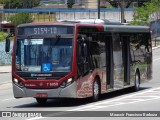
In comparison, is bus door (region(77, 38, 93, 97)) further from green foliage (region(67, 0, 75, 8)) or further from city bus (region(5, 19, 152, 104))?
green foliage (region(67, 0, 75, 8))

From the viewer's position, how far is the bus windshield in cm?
1970

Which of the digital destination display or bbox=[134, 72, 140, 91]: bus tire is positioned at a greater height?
the digital destination display

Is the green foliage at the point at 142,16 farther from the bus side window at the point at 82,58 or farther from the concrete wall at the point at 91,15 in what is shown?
the bus side window at the point at 82,58

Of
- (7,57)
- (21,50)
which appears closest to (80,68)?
(21,50)

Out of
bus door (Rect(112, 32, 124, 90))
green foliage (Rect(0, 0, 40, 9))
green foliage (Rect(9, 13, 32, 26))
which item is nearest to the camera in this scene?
bus door (Rect(112, 32, 124, 90))

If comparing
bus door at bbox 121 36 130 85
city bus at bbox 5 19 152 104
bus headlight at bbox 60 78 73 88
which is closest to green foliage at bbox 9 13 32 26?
bus door at bbox 121 36 130 85

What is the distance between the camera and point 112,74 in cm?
2316

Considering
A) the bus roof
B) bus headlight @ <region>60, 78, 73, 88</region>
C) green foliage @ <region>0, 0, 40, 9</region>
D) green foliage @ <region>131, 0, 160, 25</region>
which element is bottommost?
green foliage @ <region>0, 0, 40, 9</region>

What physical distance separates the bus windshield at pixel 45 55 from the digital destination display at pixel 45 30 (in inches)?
10.0

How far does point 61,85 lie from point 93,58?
2.12m

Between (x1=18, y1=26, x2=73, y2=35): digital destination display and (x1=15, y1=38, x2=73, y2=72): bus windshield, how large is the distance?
0.25 m

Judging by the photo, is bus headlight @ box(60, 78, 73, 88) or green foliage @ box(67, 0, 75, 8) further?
green foliage @ box(67, 0, 75, 8)

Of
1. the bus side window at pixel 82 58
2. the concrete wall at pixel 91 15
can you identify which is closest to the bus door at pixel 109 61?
the bus side window at pixel 82 58

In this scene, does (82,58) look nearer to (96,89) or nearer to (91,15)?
(96,89)
